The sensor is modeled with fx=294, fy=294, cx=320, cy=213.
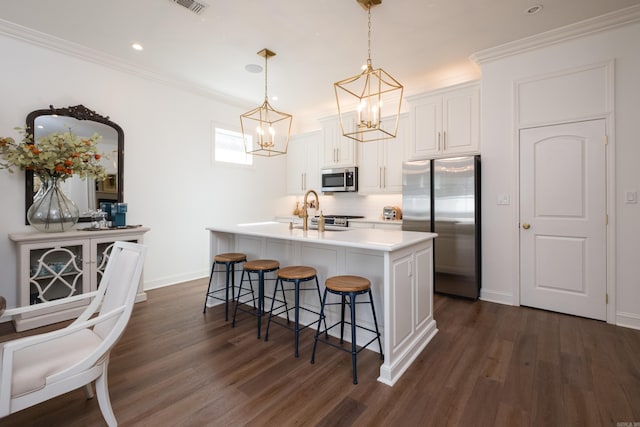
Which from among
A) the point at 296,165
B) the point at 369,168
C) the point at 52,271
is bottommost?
the point at 52,271

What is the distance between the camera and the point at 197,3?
263 centimetres

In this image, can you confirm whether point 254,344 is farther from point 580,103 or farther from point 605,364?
point 580,103

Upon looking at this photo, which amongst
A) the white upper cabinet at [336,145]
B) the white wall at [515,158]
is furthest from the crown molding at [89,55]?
the white wall at [515,158]

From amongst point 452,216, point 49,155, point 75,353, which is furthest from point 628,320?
point 49,155

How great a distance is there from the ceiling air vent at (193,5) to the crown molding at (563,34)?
305 cm

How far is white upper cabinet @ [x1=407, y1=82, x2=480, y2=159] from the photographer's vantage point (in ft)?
12.2

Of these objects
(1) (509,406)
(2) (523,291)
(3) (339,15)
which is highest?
(3) (339,15)

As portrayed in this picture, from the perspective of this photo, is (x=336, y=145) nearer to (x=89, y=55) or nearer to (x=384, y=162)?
(x=384, y=162)

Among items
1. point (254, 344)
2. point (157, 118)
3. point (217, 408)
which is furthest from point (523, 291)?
point (157, 118)

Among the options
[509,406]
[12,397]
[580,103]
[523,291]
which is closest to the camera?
[12,397]

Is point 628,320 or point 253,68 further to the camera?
point 253,68

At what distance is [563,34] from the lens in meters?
3.03

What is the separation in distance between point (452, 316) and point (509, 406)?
1.38 m

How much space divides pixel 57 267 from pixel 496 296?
15.8ft
